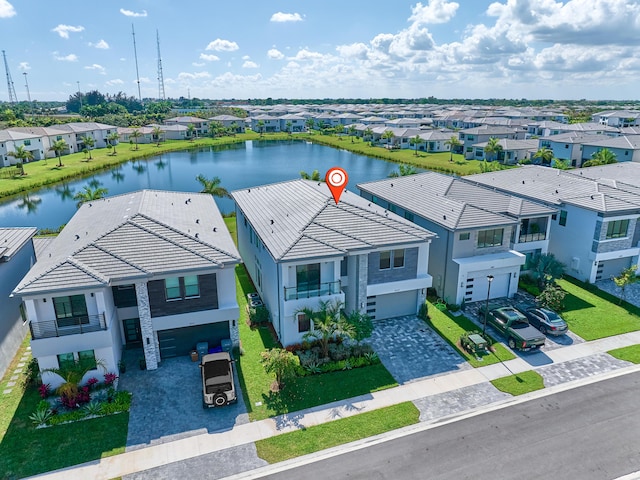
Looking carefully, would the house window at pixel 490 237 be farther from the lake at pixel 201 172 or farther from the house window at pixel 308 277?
the lake at pixel 201 172

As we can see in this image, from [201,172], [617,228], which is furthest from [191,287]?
[201,172]

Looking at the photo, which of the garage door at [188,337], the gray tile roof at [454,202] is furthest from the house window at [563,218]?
the garage door at [188,337]

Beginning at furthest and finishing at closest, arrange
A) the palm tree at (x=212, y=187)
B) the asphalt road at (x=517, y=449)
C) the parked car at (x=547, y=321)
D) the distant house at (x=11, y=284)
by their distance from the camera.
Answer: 1. the palm tree at (x=212, y=187)
2. the parked car at (x=547, y=321)
3. the distant house at (x=11, y=284)
4. the asphalt road at (x=517, y=449)

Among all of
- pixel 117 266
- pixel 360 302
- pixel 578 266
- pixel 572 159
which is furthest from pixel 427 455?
pixel 572 159

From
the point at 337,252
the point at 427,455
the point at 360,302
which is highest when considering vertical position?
the point at 337,252

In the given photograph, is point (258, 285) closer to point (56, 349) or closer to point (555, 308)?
point (56, 349)

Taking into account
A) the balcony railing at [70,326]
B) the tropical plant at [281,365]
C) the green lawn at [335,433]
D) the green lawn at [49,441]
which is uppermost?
the balcony railing at [70,326]

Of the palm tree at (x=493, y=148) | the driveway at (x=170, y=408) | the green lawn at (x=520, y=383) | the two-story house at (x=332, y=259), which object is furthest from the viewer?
the palm tree at (x=493, y=148)

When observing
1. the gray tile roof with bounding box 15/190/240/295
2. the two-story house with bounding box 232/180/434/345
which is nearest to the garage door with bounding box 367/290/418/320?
the two-story house with bounding box 232/180/434/345
